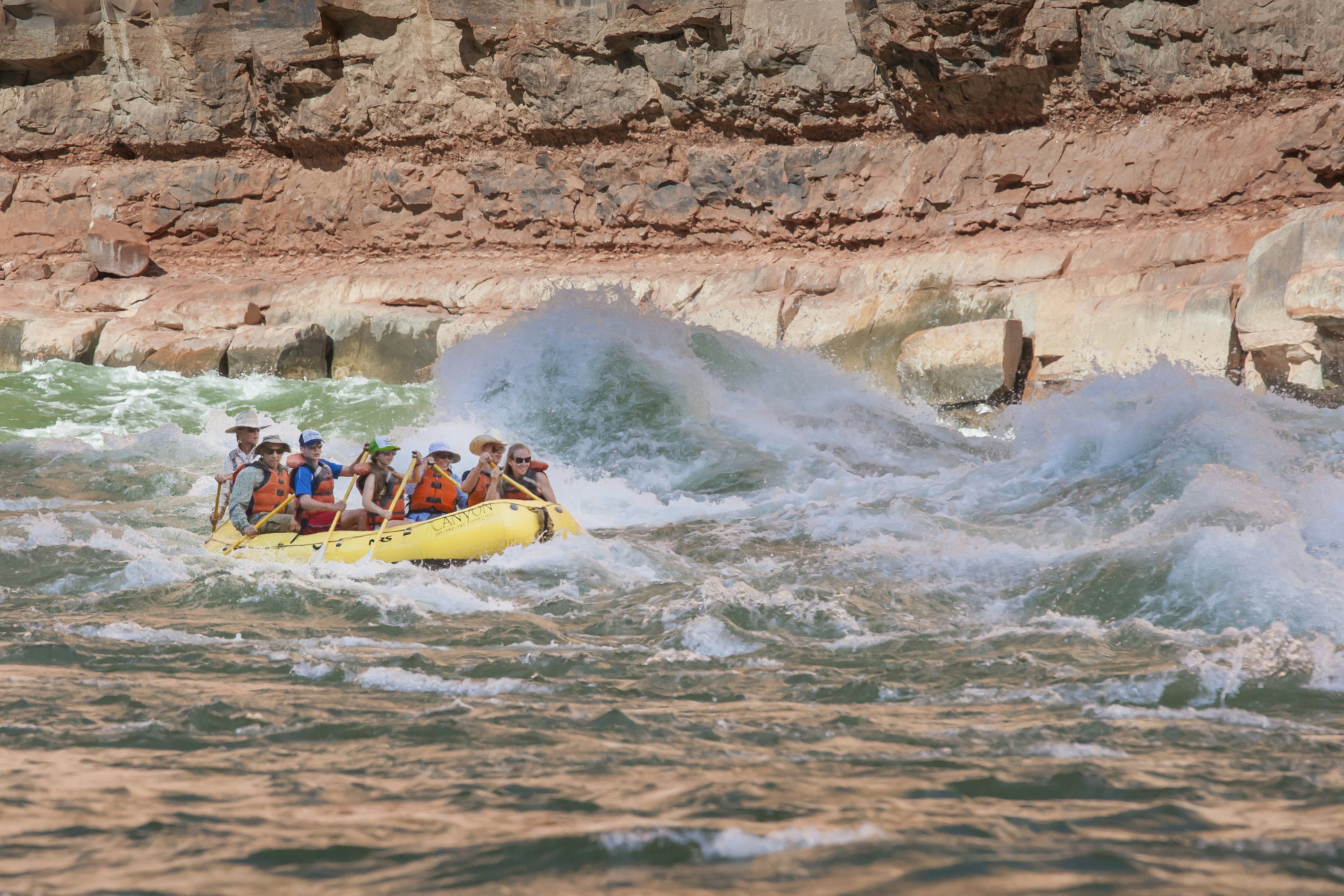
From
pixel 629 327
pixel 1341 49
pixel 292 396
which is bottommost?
pixel 292 396

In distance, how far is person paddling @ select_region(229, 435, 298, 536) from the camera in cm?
641

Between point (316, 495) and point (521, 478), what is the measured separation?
1.20 meters

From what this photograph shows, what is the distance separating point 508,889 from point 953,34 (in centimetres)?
1370

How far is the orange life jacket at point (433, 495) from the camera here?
671 cm

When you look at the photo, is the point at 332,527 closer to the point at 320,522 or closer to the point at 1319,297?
the point at 320,522

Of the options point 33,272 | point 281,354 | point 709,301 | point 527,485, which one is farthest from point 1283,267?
point 33,272

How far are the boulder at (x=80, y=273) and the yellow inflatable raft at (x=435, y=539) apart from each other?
43.3 feet

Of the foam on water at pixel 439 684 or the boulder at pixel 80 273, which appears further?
the boulder at pixel 80 273

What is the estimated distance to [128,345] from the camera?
50.1 ft

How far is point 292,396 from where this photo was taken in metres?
13.9

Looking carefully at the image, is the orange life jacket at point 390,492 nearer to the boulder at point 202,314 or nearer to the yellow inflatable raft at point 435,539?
the yellow inflatable raft at point 435,539

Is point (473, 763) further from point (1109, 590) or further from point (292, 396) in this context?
point (292, 396)

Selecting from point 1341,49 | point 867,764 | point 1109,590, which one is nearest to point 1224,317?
point 1341,49

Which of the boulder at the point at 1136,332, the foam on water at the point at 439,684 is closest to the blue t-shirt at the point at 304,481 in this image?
the foam on water at the point at 439,684
